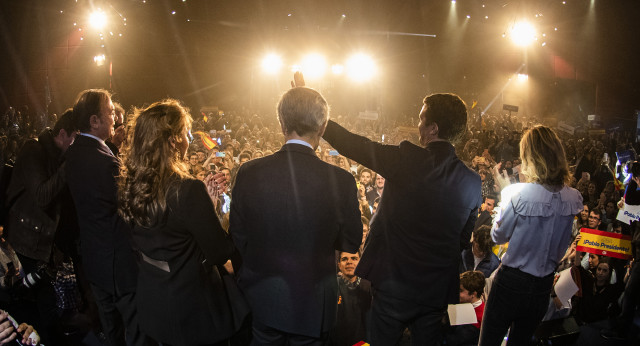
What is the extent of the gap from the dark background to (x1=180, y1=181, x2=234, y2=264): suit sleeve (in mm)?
13868

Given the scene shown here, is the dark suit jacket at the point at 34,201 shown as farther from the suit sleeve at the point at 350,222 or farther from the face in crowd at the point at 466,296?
the face in crowd at the point at 466,296

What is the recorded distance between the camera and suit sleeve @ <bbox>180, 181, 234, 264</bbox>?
1749mm

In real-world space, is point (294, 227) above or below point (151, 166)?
below

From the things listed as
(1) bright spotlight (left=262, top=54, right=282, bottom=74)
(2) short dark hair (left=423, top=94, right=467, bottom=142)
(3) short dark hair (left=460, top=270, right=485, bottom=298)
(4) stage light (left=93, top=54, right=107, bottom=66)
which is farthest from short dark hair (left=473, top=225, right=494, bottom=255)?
(4) stage light (left=93, top=54, right=107, bottom=66)

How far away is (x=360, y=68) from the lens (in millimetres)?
18156

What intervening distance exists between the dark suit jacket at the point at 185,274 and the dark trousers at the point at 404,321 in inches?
31.7

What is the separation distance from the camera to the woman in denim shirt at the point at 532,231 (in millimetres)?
2338

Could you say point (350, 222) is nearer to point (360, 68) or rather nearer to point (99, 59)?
point (99, 59)

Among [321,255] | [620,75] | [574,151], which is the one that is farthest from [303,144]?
[620,75]

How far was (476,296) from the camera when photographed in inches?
143

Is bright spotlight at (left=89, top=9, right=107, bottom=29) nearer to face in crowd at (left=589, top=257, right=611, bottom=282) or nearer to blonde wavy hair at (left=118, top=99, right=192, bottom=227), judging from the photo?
blonde wavy hair at (left=118, top=99, right=192, bottom=227)

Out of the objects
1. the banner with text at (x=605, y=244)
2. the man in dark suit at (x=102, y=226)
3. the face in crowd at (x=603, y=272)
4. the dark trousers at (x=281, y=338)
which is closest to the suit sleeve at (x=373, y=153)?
the dark trousers at (x=281, y=338)

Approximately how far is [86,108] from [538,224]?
118 inches

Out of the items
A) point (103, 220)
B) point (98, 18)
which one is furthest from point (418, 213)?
point (98, 18)
